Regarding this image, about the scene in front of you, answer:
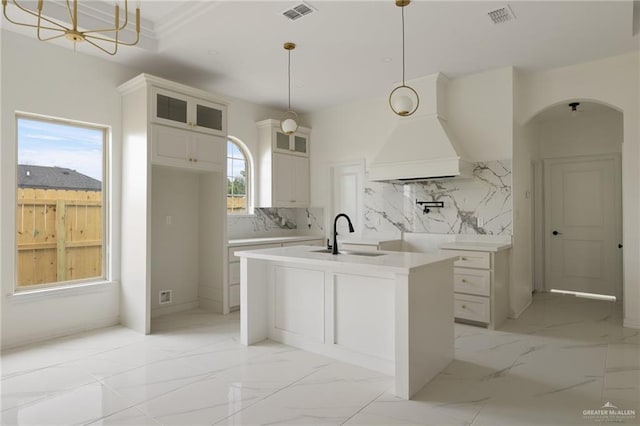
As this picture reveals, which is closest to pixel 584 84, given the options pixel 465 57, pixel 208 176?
pixel 465 57

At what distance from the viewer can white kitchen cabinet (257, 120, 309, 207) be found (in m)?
5.59

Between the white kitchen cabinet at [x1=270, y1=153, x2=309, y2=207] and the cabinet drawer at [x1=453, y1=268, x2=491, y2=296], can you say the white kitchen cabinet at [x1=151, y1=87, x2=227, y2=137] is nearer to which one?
the white kitchen cabinet at [x1=270, y1=153, x2=309, y2=207]

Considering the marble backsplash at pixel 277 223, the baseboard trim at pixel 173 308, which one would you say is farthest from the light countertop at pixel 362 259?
the marble backsplash at pixel 277 223

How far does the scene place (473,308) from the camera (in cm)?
407

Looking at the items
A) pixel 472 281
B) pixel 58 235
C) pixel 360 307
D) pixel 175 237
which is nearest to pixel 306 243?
pixel 175 237

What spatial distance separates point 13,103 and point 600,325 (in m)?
6.19

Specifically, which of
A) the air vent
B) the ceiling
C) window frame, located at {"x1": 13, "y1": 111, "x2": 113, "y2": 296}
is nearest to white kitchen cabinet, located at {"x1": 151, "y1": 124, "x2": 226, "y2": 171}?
window frame, located at {"x1": 13, "y1": 111, "x2": 113, "y2": 296}

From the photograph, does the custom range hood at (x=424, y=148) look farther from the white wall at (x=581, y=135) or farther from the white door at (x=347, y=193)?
the white wall at (x=581, y=135)

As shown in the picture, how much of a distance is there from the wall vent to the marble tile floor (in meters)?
0.75

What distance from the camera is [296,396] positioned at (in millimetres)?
2518

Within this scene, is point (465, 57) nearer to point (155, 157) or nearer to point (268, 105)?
point (268, 105)

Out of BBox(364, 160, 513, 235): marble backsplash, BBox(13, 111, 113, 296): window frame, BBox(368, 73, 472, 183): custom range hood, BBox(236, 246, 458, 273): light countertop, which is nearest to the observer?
BBox(236, 246, 458, 273): light countertop

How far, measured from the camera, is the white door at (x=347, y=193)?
5.72m

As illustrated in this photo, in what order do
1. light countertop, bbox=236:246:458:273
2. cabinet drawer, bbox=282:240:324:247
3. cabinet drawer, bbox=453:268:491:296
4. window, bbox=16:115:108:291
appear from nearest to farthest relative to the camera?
light countertop, bbox=236:246:458:273
window, bbox=16:115:108:291
cabinet drawer, bbox=453:268:491:296
cabinet drawer, bbox=282:240:324:247
